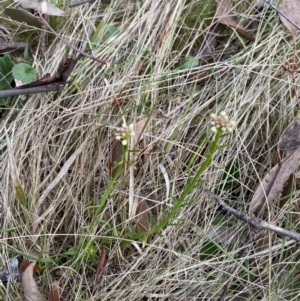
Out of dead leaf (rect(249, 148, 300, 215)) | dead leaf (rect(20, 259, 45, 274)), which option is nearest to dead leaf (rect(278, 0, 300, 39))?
dead leaf (rect(249, 148, 300, 215))

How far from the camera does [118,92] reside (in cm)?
144

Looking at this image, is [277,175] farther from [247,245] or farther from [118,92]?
[118,92]

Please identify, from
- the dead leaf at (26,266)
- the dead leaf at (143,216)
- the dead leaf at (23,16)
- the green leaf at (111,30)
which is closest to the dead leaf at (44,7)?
the dead leaf at (23,16)

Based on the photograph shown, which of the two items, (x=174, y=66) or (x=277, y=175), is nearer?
(x=277, y=175)

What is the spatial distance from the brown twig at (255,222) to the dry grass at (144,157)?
0.03m

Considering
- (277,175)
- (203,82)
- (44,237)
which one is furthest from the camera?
(203,82)

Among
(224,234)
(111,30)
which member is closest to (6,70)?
(111,30)

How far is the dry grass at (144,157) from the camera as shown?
1.35 m

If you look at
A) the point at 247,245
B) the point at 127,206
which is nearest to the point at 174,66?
the point at 127,206

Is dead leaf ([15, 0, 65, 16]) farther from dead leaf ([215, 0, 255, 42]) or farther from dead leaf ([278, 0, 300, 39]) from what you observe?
dead leaf ([278, 0, 300, 39])

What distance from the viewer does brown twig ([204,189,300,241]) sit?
1341 millimetres

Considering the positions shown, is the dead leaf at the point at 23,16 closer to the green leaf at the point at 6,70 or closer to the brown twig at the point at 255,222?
the green leaf at the point at 6,70

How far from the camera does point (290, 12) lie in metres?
1.57

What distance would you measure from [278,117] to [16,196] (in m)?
0.76
